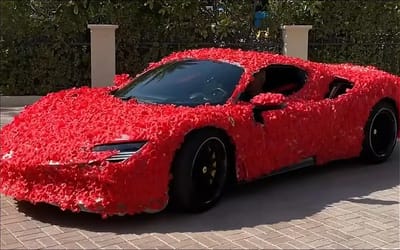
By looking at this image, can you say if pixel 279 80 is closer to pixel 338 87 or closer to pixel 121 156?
pixel 338 87

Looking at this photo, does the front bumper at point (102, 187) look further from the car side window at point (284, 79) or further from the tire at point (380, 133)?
the tire at point (380, 133)

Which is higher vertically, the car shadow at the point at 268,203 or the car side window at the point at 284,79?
the car side window at the point at 284,79

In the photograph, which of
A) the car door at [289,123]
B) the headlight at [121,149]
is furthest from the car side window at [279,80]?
the headlight at [121,149]

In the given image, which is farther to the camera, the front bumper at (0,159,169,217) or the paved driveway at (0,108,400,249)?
the front bumper at (0,159,169,217)

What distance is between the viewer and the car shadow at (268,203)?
5113 mm

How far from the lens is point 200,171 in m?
5.40

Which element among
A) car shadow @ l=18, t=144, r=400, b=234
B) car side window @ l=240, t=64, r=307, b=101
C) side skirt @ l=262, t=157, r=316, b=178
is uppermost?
car side window @ l=240, t=64, r=307, b=101

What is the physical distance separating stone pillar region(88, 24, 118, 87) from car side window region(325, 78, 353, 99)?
22.3 feet

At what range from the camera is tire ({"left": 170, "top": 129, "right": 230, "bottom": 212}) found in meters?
5.20

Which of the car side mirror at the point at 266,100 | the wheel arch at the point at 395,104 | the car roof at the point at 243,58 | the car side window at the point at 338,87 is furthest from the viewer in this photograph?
the wheel arch at the point at 395,104

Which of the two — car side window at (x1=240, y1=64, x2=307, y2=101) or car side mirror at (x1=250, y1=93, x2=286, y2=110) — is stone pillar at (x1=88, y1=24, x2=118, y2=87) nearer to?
car side window at (x1=240, y1=64, x2=307, y2=101)

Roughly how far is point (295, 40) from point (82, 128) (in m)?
9.25

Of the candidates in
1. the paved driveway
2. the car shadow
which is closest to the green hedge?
the car shadow

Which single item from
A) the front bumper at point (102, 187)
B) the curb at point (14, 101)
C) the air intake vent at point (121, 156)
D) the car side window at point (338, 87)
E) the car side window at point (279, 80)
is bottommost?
the curb at point (14, 101)
